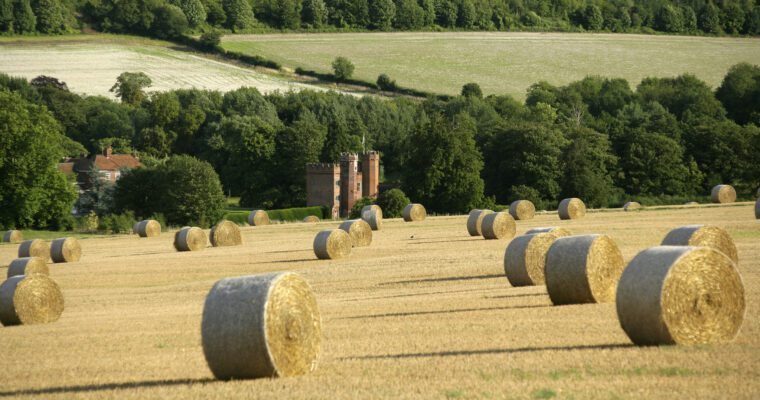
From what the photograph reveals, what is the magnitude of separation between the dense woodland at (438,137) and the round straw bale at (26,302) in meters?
53.2

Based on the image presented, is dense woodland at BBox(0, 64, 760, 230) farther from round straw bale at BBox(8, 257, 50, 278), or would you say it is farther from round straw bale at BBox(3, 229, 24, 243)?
round straw bale at BBox(8, 257, 50, 278)

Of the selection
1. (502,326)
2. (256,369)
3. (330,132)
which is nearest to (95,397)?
(256,369)

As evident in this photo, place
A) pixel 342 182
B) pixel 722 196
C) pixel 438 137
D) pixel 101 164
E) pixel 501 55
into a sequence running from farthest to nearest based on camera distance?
1. pixel 501 55
2. pixel 101 164
3. pixel 342 182
4. pixel 438 137
5. pixel 722 196

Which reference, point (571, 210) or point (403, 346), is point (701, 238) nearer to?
point (403, 346)

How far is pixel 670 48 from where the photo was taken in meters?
165

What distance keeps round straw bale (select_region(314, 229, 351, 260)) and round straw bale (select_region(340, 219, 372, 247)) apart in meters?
4.89

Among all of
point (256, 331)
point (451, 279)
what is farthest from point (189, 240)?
point (256, 331)

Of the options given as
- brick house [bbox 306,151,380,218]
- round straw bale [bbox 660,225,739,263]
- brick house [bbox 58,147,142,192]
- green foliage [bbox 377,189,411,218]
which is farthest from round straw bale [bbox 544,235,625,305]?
brick house [bbox 58,147,142,192]

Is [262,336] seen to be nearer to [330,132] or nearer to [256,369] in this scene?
[256,369]

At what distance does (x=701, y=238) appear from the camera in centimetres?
2323

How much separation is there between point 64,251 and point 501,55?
122m

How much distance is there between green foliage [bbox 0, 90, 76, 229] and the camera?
7575 cm

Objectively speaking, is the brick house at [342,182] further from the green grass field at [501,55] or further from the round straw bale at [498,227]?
the round straw bale at [498,227]

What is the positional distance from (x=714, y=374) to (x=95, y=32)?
535 ft
